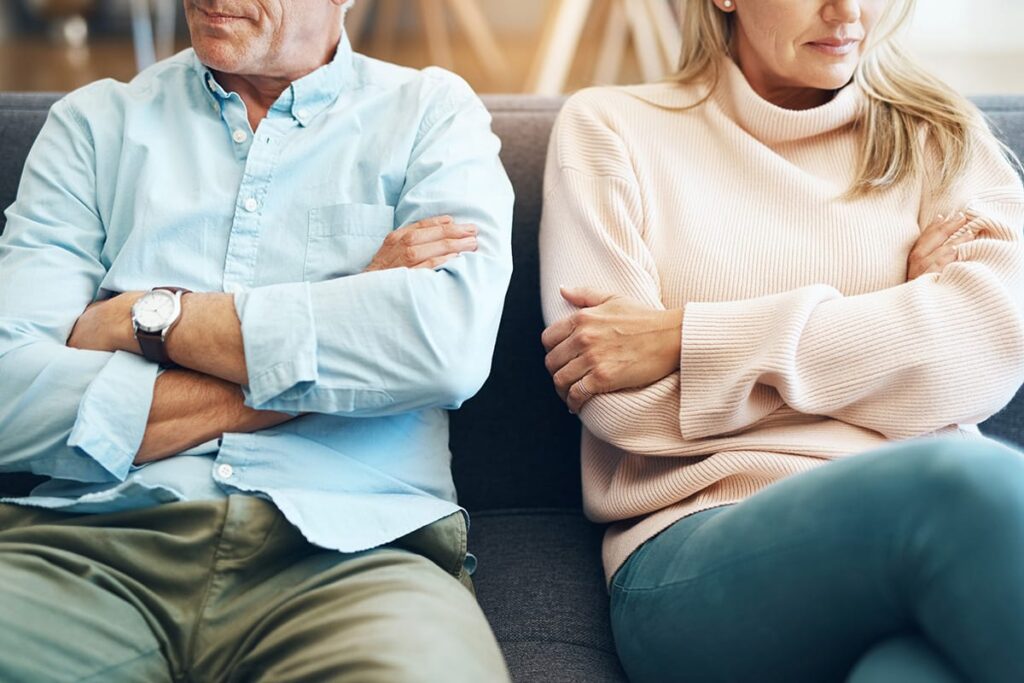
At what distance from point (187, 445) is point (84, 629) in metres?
0.26

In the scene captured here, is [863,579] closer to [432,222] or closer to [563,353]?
[563,353]

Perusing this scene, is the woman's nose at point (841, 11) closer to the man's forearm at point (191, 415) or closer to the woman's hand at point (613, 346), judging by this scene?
the woman's hand at point (613, 346)

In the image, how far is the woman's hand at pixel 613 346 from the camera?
1.42 m

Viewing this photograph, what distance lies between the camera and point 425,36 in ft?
17.7

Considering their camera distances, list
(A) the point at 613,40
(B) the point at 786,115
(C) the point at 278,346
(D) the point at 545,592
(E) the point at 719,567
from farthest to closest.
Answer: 1. (A) the point at 613,40
2. (B) the point at 786,115
3. (D) the point at 545,592
4. (C) the point at 278,346
5. (E) the point at 719,567

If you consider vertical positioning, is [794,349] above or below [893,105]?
below

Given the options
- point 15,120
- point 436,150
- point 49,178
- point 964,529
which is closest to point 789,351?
point 964,529

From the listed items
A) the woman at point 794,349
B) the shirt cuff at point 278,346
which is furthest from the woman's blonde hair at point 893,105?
the shirt cuff at point 278,346

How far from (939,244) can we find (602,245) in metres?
0.43

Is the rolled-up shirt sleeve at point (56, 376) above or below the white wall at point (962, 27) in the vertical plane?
above

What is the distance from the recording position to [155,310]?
1.33m

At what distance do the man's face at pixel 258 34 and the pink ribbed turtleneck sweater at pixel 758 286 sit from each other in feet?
1.24

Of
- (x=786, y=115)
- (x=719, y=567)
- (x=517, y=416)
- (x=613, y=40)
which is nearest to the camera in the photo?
(x=719, y=567)

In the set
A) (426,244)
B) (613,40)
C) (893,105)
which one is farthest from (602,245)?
(613,40)
